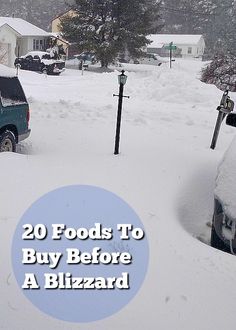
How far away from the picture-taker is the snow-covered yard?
3.32 meters

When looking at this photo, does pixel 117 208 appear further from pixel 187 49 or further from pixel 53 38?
pixel 187 49

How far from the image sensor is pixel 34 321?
3160mm

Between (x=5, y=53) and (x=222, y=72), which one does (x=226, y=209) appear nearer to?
(x=222, y=72)

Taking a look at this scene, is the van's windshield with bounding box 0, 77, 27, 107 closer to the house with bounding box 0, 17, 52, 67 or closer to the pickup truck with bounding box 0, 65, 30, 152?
the pickup truck with bounding box 0, 65, 30, 152

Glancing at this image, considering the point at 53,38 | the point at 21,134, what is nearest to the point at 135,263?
the point at 21,134

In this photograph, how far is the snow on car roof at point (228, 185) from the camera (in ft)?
14.0

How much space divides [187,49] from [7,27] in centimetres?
3964

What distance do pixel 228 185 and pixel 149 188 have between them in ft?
5.58

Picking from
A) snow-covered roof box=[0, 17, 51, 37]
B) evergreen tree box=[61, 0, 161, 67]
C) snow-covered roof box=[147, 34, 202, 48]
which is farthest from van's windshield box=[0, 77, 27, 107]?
snow-covered roof box=[147, 34, 202, 48]

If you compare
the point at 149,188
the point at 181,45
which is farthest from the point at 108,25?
the point at 181,45

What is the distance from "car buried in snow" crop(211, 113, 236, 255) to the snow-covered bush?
51.4ft

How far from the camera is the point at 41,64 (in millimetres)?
31203
